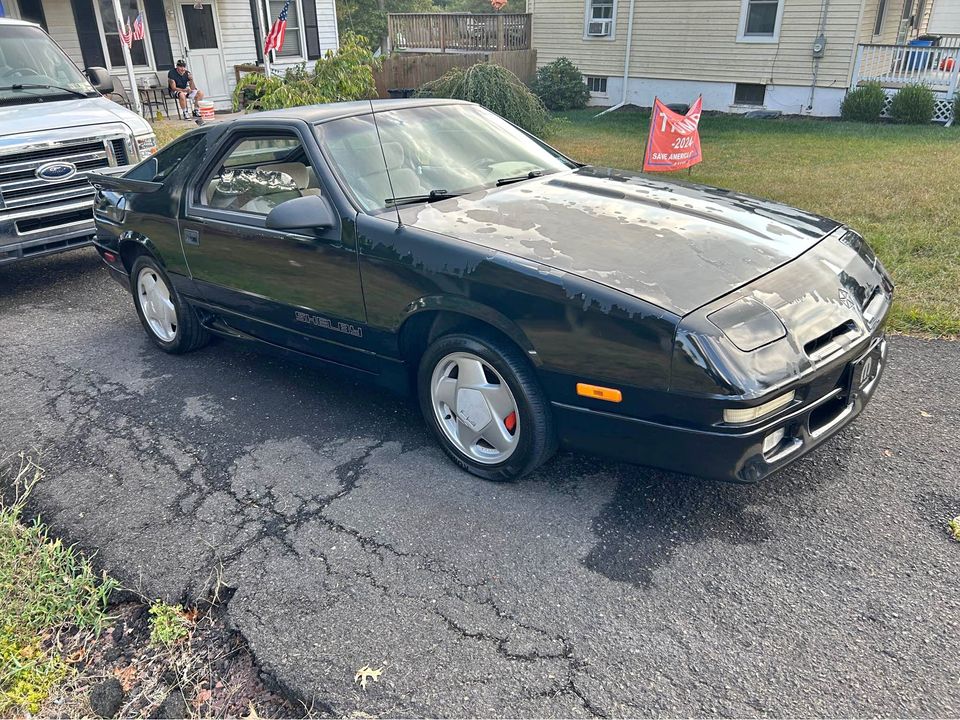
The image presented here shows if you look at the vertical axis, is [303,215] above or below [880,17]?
below

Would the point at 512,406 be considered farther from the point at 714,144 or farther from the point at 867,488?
the point at 714,144

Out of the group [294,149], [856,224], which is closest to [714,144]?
[856,224]

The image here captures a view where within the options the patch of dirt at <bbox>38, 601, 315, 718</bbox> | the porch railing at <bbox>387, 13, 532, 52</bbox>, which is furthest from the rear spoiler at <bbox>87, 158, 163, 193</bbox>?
the porch railing at <bbox>387, 13, 532, 52</bbox>

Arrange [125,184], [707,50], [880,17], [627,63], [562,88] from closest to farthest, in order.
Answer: [125,184], [880,17], [707,50], [627,63], [562,88]

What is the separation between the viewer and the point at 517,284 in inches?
123

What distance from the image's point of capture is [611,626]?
105 inches

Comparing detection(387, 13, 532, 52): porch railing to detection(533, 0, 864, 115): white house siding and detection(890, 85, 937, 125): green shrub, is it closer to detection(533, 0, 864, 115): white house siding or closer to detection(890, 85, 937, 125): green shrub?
detection(533, 0, 864, 115): white house siding

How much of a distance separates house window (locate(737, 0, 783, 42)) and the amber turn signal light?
51.8 ft

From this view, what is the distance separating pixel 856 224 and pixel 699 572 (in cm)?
549

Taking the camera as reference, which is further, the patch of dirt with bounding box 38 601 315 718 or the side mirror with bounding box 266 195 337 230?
the side mirror with bounding box 266 195 337 230

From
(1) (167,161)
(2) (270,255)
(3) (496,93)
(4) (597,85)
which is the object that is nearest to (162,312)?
(1) (167,161)

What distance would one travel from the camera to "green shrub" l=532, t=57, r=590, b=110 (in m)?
18.5

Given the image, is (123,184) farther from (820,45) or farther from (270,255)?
(820,45)

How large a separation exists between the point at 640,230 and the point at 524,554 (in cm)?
154
